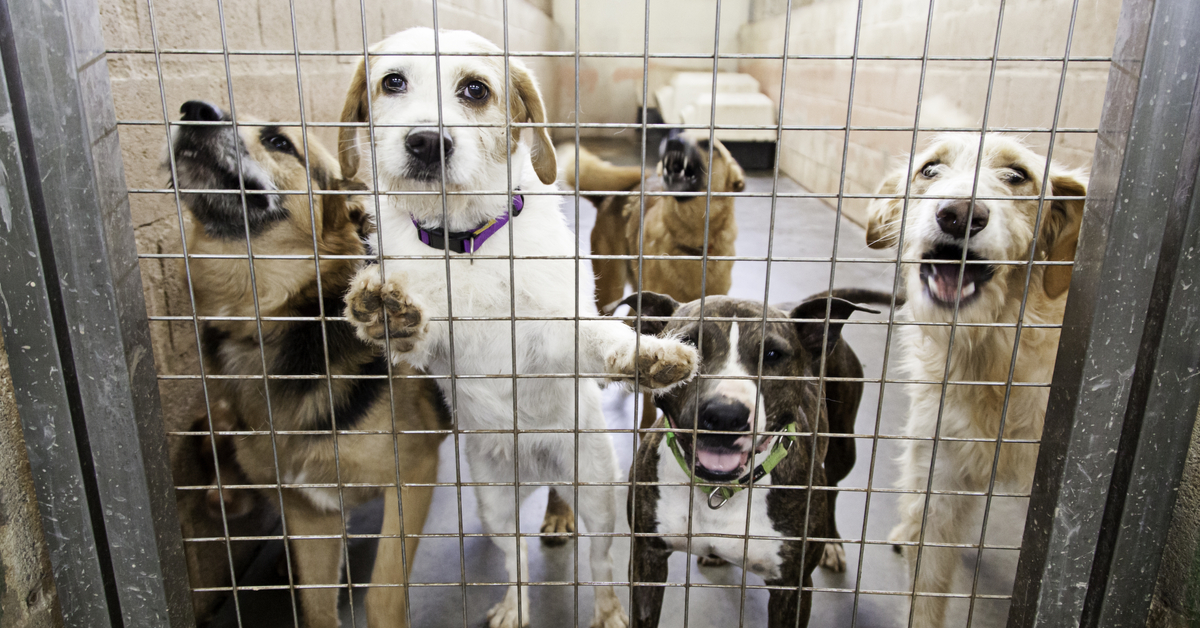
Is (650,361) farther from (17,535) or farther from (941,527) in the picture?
(17,535)

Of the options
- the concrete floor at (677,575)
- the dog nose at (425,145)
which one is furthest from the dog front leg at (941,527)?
the dog nose at (425,145)

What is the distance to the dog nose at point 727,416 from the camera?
1542 mm

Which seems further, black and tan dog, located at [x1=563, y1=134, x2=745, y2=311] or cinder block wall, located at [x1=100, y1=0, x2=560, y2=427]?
black and tan dog, located at [x1=563, y1=134, x2=745, y2=311]

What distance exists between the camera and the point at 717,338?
169cm

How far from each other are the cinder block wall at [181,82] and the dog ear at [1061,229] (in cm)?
160

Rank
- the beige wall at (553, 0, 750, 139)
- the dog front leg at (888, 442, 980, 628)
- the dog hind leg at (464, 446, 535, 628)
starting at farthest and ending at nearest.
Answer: the beige wall at (553, 0, 750, 139), the dog hind leg at (464, 446, 535, 628), the dog front leg at (888, 442, 980, 628)

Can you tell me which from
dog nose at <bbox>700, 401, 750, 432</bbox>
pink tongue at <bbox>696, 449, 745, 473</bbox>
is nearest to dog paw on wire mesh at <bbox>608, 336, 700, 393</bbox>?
dog nose at <bbox>700, 401, 750, 432</bbox>

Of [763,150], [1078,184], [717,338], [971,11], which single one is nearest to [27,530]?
[717,338]

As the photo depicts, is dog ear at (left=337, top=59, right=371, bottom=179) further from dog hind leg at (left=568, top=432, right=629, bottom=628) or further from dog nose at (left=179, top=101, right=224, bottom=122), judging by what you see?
dog hind leg at (left=568, top=432, right=629, bottom=628)

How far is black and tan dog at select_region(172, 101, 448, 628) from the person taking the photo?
71.8 inches

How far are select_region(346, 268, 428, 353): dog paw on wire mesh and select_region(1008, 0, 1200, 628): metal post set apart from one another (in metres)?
1.18

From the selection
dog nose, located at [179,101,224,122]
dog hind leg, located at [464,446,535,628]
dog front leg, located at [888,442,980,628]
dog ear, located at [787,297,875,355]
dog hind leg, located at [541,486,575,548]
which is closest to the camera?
dog nose, located at [179,101,224,122]

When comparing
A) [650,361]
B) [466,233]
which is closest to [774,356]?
[650,361]

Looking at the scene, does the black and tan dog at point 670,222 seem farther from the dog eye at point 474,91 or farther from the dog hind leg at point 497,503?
the dog eye at point 474,91
